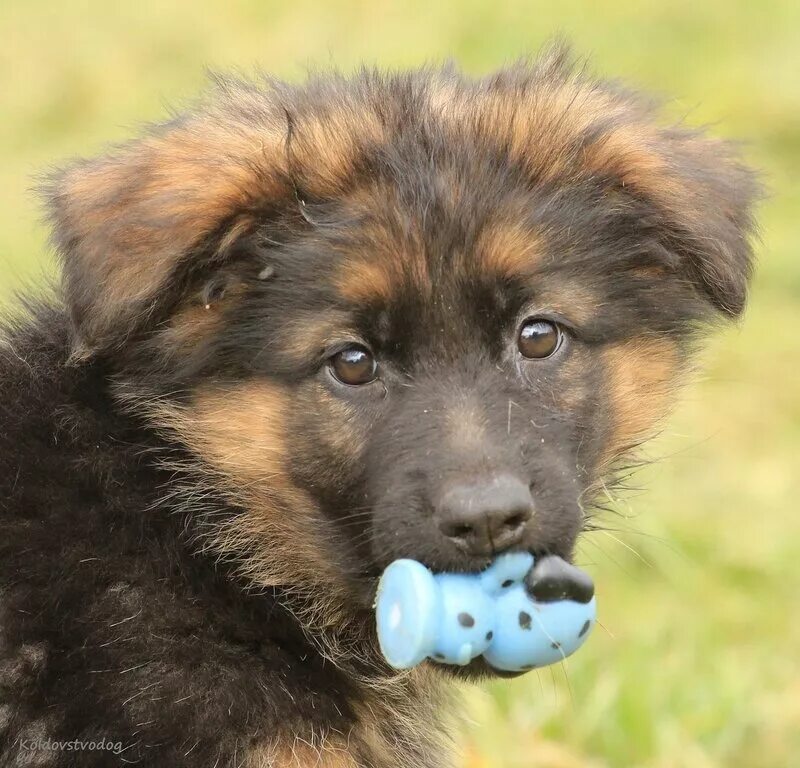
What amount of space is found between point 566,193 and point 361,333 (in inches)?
26.8

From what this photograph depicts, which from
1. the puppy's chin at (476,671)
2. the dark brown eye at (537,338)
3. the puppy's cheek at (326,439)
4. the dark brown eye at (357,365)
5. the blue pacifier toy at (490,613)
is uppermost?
the dark brown eye at (537,338)

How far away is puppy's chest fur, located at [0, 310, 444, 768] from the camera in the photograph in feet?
9.75

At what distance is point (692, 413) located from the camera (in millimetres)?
6945

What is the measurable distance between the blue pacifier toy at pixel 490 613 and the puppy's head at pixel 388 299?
78 mm

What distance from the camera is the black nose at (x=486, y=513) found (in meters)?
2.96

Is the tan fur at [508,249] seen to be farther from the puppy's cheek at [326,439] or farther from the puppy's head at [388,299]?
the puppy's cheek at [326,439]

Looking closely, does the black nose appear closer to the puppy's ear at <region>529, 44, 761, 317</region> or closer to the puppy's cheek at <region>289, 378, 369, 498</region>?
the puppy's cheek at <region>289, 378, 369, 498</region>

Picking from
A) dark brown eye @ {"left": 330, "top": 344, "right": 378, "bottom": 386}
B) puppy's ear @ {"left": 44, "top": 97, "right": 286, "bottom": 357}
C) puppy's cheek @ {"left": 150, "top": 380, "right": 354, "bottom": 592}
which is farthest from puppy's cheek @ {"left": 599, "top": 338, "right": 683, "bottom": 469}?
puppy's ear @ {"left": 44, "top": 97, "right": 286, "bottom": 357}

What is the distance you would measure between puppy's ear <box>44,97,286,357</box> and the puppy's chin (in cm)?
110

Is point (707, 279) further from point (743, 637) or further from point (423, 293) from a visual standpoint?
point (743, 637)

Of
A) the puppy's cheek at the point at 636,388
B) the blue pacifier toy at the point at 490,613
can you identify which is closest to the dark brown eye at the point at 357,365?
the blue pacifier toy at the point at 490,613

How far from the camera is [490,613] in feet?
9.86

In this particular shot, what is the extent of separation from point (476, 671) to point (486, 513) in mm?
433

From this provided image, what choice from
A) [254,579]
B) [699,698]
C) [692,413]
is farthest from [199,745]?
[692,413]
